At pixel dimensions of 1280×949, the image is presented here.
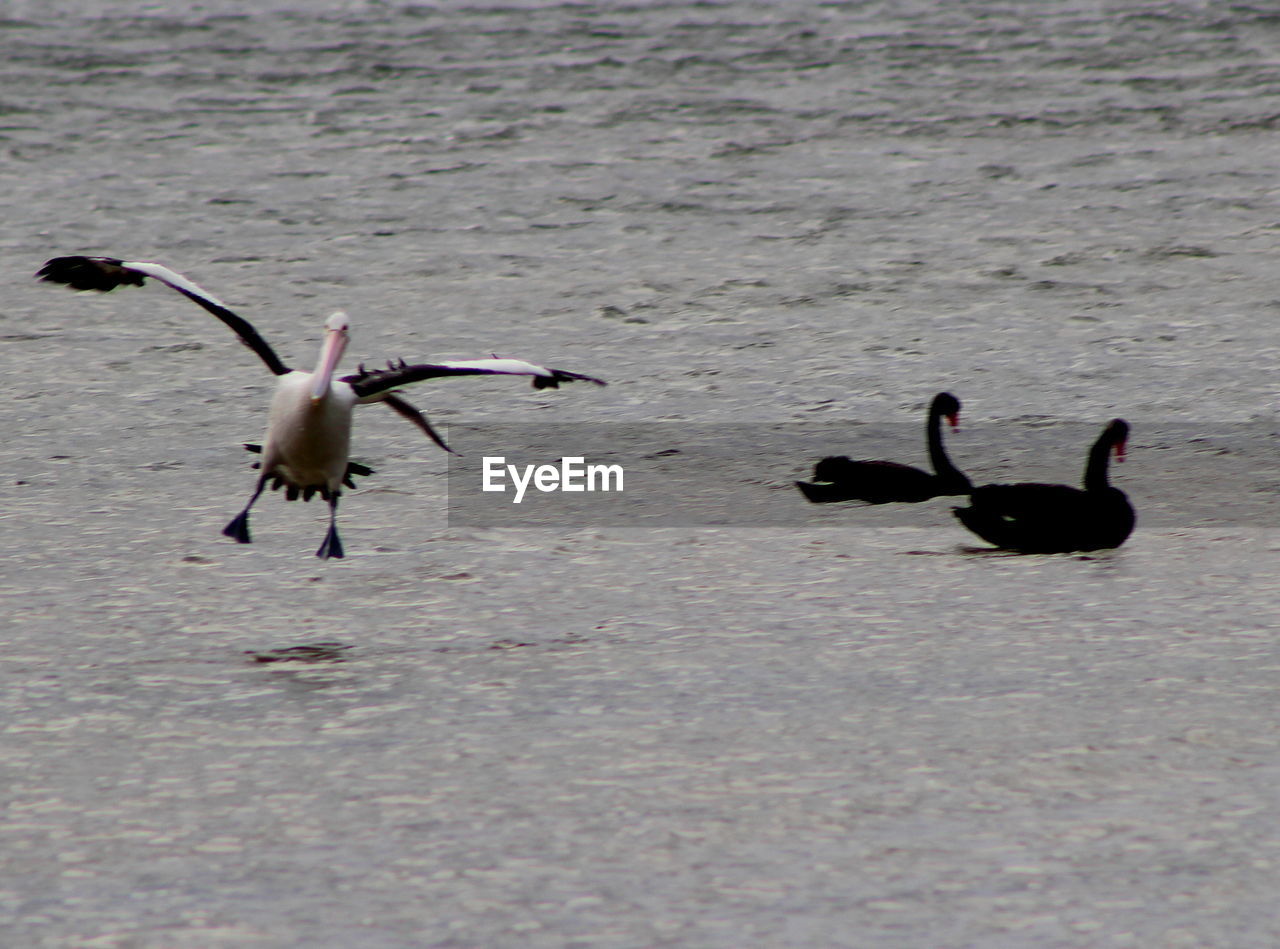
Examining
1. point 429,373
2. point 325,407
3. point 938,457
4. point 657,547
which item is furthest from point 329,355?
point 938,457

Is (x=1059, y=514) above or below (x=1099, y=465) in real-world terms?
below

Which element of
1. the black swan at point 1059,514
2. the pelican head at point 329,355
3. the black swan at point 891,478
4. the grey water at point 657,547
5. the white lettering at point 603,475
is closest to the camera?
the grey water at point 657,547

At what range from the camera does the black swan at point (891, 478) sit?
561 cm

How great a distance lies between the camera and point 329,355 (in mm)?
4770

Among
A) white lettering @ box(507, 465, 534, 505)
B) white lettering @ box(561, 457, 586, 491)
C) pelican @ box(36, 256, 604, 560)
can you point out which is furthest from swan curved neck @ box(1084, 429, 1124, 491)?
white lettering @ box(507, 465, 534, 505)

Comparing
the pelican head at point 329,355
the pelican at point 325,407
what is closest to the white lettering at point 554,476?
the pelican at point 325,407

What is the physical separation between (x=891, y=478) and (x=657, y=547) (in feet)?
2.29

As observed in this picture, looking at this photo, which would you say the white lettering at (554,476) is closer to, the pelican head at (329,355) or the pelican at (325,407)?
the pelican at (325,407)

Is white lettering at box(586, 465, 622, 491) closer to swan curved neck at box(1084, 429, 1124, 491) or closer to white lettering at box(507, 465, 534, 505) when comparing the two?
white lettering at box(507, 465, 534, 505)

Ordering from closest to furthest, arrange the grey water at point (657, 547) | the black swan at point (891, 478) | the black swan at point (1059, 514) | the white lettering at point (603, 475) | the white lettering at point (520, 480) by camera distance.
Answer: the grey water at point (657, 547)
the black swan at point (1059, 514)
the black swan at point (891, 478)
the white lettering at point (520, 480)
the white lettering at point (603, 475)

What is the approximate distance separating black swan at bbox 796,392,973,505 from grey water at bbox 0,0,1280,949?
9cm

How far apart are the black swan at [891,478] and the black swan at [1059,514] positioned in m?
0.34

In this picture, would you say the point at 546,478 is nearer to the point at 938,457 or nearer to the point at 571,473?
the point at 571,473

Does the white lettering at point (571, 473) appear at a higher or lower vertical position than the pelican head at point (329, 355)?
lower
